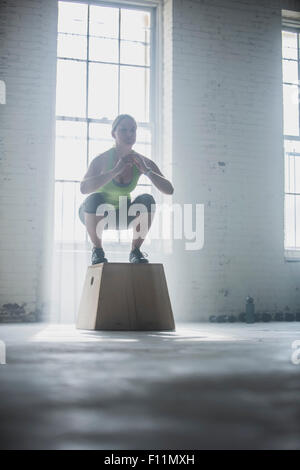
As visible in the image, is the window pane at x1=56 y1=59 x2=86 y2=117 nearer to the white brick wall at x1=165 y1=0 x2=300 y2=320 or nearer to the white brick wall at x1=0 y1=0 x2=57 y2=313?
the white brick wall at x1=0 y1=0 x2=57 y2=313

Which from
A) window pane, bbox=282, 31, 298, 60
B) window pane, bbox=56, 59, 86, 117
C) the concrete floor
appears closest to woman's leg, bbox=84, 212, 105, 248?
window pane, bbox=56, 59, 86, 117

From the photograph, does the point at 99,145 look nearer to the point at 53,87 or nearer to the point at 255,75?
the point at 53,87

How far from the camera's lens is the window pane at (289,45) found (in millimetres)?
5613

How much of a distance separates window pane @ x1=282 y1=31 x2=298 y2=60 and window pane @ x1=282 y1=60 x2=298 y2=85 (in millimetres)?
61

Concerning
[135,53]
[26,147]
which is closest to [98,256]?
[26,147]

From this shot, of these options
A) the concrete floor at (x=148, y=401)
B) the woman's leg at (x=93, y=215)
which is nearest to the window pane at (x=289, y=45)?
the woman's leg at (x=93, y=215)

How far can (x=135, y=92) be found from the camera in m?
5.14

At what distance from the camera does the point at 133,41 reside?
5137 mm

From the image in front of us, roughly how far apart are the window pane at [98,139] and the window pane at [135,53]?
0.64 meters

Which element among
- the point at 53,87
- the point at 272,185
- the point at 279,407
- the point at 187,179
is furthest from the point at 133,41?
the point at 279,407

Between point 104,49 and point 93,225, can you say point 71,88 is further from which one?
point 93,225

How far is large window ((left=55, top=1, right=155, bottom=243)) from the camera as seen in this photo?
15.9 feet
